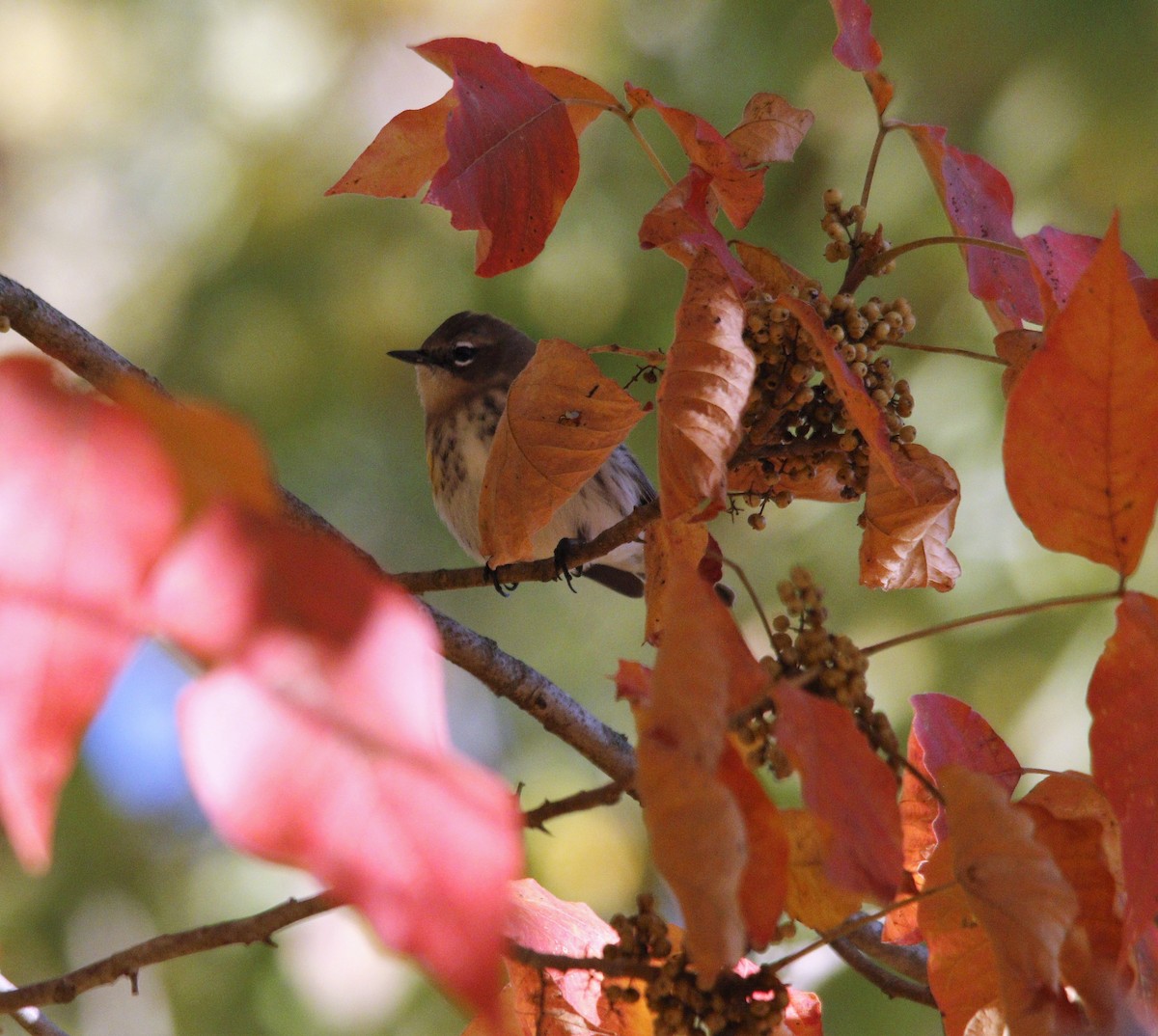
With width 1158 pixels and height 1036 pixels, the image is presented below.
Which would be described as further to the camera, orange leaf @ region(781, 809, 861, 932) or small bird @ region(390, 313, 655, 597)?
small bird @ region(390, 313, 655, 597)

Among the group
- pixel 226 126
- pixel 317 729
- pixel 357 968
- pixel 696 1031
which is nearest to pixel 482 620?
pixel 357 968

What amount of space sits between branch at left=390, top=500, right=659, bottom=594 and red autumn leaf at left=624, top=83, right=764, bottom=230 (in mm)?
355

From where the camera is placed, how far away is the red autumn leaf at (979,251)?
136cm

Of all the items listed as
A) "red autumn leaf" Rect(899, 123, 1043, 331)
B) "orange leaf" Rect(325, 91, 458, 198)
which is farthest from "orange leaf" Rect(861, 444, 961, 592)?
"orange leaf" Rect(325, 91, 458, 198)

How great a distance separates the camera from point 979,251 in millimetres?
1369

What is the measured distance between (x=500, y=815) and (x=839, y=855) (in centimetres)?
27

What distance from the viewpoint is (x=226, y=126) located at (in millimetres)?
3922

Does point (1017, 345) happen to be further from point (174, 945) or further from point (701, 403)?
point (174, 945)

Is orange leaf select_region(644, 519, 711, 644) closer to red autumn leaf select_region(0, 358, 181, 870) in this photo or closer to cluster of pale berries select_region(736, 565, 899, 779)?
cluster of pale berries select_region(736, 565, 899, 779)

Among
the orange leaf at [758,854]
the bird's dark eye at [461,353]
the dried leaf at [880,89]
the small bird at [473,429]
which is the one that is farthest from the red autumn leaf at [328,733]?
the bird's dark eye at [461,353]

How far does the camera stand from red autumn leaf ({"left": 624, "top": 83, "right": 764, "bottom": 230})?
132 cm

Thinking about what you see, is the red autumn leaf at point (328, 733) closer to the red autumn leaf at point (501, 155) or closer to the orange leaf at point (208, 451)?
the orange leaf at point (208, 451)

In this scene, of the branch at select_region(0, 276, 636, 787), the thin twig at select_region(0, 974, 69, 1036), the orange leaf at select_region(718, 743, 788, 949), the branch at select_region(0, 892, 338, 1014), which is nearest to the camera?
the orange leaf at select_region(718, 743, 788, 949)

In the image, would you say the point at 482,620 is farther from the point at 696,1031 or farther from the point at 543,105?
the point at 696,1031
